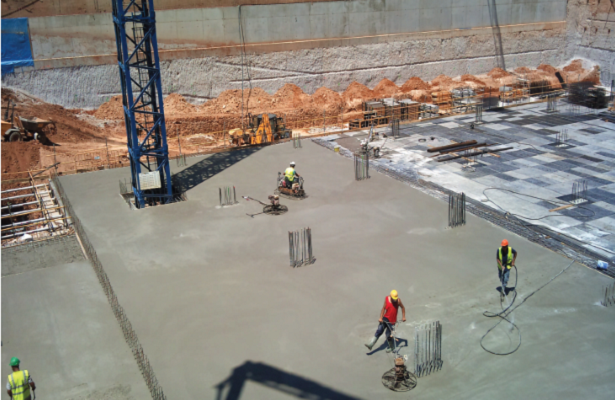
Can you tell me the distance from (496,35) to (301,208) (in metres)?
31.1

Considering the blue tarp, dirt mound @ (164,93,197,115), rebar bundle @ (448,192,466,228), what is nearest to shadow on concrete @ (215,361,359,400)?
rebar bundle @ (448,192,466,228)

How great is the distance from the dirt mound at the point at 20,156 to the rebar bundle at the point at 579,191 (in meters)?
24.3

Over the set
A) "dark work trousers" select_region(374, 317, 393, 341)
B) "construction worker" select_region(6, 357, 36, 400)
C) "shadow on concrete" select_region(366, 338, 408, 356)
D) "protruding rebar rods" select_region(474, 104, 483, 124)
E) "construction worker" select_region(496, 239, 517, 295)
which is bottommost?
"shadow on concrete" select_region(366, 338, 408, 356)

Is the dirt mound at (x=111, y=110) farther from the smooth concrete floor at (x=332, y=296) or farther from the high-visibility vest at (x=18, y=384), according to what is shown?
the high-visibility vest at (x=18, y=384)

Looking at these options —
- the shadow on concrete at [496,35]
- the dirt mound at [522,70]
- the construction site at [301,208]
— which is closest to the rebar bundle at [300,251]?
the construction site at [301,208]

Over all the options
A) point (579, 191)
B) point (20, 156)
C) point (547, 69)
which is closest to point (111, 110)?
point (20, 156)

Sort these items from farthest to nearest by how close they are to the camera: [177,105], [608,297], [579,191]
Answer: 1. [177,105]
2. [579,191]
3. [608,297]

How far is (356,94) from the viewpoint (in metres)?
41.9

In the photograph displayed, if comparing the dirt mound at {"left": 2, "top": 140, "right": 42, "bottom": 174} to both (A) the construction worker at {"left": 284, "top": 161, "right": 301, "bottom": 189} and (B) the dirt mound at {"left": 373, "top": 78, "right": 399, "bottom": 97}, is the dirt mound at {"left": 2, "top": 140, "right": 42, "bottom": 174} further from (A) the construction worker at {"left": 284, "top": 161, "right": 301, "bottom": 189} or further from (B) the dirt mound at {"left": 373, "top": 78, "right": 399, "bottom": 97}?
(B) the dirt mound at {"left": 373, "top": 78, "right": 399, "bottom": 97}

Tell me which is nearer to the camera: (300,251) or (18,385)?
(18,385)

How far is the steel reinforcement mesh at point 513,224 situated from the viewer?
18984mm

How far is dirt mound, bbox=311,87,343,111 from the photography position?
39.8 m

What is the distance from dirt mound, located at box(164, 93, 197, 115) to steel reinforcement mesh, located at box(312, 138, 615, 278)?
15.4 meters

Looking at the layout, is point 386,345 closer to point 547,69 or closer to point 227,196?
point 227,196
